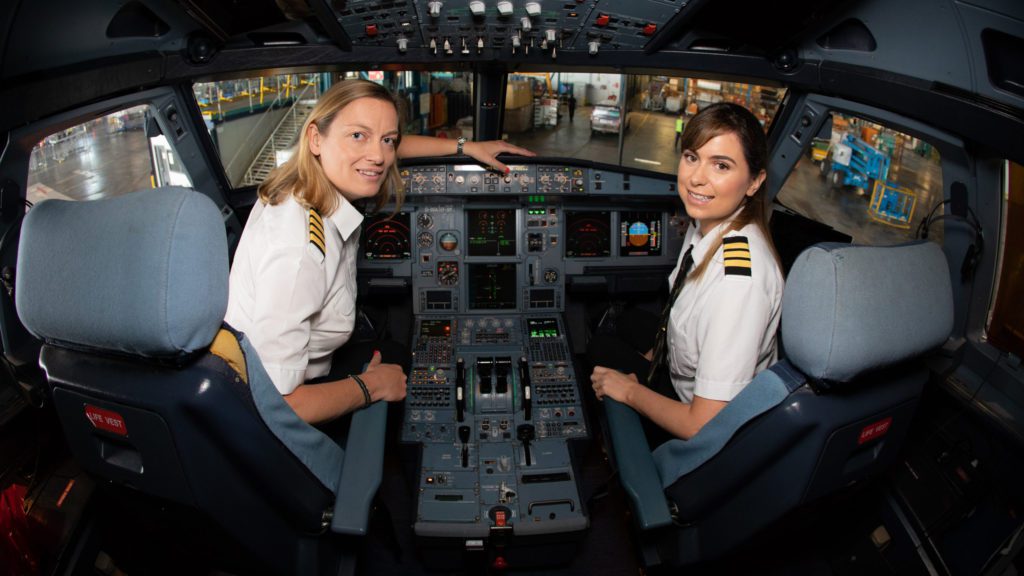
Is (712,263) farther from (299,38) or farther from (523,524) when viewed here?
(299,38)

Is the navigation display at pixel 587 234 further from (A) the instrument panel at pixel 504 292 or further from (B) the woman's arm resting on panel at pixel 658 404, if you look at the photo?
(B) the woman's arm resting on panel at pixel 658 404

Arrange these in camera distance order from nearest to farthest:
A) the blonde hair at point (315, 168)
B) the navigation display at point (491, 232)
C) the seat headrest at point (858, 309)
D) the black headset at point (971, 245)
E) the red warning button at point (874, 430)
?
the seat headrest at point (858, 309)
the red warning button at point (874, 430)
the blonde hair at point (315, 168)
the black headset at point (971, 245)
the navigation display at point (491, 232)

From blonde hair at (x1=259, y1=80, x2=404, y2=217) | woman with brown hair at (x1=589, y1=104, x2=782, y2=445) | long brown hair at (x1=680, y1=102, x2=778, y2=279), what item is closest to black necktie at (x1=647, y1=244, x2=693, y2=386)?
woman with brown hair at (x1=589, y1=104, x2=782, y2=445)

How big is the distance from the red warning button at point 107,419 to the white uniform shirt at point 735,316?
4.24 feet

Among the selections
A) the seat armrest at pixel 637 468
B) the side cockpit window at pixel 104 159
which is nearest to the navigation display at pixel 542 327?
the seat armrest at pixel 637 468

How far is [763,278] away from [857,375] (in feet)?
1.29

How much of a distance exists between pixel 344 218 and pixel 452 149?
0.95m

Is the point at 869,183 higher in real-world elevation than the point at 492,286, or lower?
higher

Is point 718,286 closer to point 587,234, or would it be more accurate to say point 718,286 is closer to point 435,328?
point 587,234

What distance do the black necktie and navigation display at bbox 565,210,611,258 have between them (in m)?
1.00

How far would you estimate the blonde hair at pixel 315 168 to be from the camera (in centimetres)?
158

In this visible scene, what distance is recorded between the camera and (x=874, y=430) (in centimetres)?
119

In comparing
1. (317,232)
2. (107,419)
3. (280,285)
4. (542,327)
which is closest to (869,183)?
(542,327)

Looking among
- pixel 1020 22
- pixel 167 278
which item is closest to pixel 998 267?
pixel 1020 22
